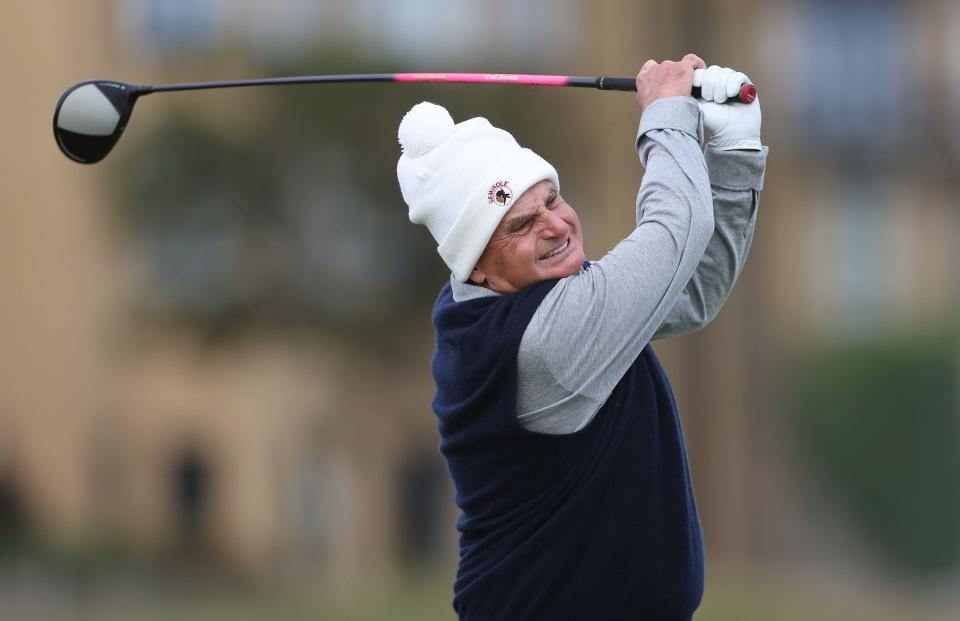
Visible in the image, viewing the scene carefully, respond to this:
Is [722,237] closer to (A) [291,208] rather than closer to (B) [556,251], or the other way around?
(B) [556,251]

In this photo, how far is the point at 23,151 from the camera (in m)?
25.1

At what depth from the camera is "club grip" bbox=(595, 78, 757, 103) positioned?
3322 millimetres

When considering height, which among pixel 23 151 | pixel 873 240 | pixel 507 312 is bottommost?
pixel 873 240

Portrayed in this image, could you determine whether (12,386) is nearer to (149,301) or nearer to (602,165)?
(149,301)

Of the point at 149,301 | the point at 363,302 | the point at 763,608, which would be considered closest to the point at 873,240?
the point at 363,302

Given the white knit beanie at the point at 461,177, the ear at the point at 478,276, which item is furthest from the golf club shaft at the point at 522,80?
the ear at the point at 478,276

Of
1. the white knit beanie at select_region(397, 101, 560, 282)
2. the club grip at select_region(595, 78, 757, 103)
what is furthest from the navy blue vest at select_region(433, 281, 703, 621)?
the club grip at select_region(595, 78, 757, 103)

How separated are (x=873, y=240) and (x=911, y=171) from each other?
4.04 ft

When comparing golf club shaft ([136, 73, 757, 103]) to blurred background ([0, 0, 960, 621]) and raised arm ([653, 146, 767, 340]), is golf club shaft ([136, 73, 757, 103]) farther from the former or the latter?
blurred background ([0, 0, 960, 621])

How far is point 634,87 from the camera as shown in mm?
3443

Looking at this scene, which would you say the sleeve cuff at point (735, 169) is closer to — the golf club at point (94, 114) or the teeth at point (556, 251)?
the teeth at point (556, 251)

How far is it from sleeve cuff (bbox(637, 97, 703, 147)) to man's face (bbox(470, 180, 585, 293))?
211 mm

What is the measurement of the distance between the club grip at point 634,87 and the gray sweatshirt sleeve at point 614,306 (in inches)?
6.8

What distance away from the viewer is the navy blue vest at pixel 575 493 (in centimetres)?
326
